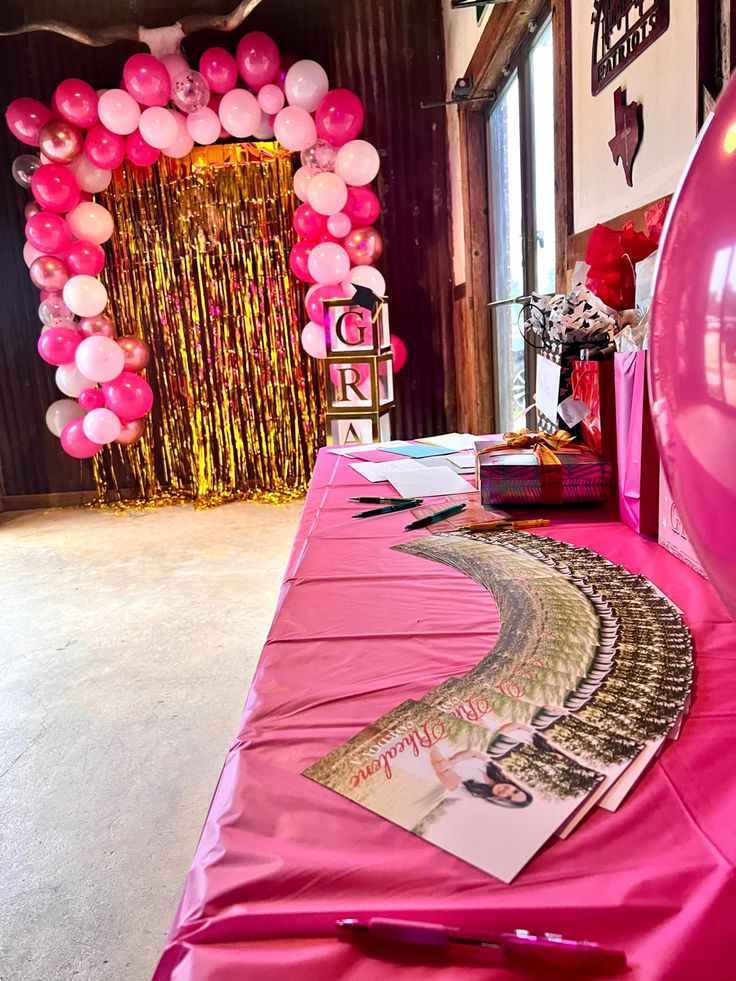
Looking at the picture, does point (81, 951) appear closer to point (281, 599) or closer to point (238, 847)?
point (281, 599)

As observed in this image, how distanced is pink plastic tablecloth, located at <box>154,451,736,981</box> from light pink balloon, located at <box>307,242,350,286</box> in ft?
10.2

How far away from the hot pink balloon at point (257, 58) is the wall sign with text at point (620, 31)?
225 centimetres

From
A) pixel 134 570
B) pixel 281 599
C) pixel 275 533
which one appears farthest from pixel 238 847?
pixel 275 533

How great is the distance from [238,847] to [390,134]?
4.08 metres

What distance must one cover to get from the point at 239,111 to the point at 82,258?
A: 1069 mm

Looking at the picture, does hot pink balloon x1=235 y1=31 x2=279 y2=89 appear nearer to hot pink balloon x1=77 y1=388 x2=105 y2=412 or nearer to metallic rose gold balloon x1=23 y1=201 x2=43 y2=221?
metallic rose gold balloon x1=23 y1=201 x2=43 y2=221

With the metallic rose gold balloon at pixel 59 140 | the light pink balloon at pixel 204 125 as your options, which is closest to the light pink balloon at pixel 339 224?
the light pink balloon at pixel 204 125

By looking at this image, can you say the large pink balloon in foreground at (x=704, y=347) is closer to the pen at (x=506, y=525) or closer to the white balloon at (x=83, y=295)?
the pen at (x=506, y=525)

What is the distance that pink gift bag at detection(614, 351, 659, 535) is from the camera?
898 millimetres

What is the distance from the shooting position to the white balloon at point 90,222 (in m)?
3.66

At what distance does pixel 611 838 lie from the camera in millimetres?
410

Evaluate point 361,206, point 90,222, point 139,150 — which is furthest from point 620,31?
point 90,222

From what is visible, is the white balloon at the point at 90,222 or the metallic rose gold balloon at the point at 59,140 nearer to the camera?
the metallic rose gold balloon at the point at 59,140

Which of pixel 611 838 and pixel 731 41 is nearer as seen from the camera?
pixel 611 838
